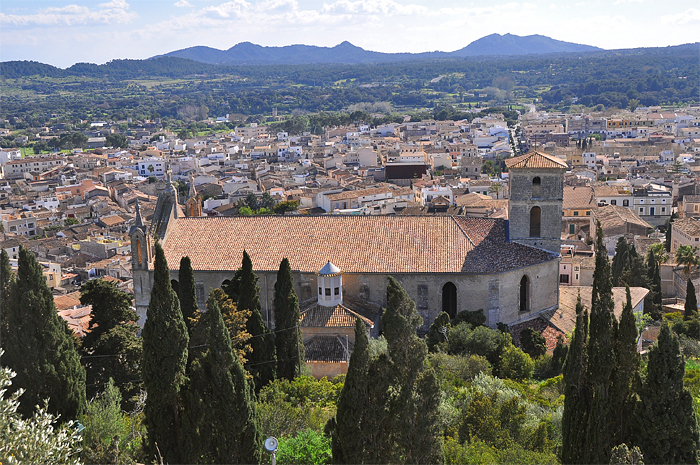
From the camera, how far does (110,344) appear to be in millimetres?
29891

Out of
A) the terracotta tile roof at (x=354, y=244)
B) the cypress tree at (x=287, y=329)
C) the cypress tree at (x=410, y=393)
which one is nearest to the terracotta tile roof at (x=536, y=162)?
the terracotta tile roof at (x=354, y=244)

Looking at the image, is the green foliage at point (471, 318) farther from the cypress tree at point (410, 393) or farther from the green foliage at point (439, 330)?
the cypress tree at point (410, 393)

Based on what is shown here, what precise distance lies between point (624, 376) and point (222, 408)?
1037 cm

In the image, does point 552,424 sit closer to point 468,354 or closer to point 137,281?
point 468,354

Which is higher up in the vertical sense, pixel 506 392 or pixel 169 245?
pixel 169 245

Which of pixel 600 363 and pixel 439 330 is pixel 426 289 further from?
pixel 600 363

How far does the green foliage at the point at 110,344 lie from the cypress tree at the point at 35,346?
4412mm

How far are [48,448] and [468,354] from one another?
755 inches

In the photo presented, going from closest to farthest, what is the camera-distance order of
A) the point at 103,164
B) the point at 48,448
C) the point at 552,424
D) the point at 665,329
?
the point at 48,448, the point at 665,329, the point at 552,424, the point at 103,164

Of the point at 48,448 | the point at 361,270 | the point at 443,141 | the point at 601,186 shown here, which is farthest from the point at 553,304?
the point at 443,141

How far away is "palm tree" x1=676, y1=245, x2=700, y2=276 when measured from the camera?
54281 millimetres

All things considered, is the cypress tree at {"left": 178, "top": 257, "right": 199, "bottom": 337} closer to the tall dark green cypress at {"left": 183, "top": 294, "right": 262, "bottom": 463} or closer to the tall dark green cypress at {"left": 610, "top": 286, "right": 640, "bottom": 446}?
the tall dark green cypress at {"left": 183, "top": 294, "right": 262, "bottom": 463}

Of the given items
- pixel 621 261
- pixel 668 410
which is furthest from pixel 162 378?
pixel 621 261

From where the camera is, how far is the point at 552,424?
23062 mm
